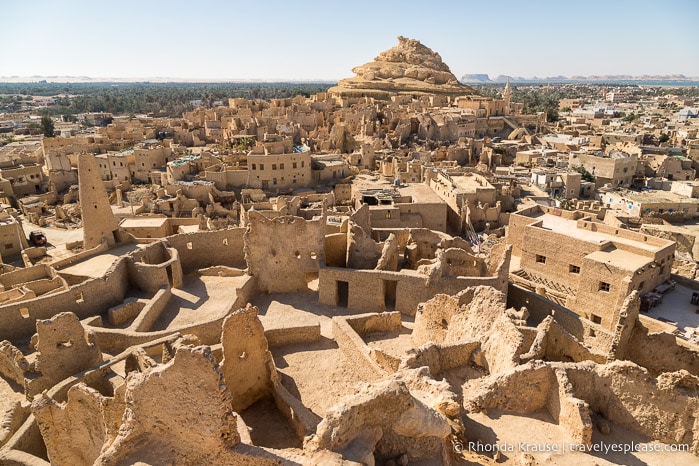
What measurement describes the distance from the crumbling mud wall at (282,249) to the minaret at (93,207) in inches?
296

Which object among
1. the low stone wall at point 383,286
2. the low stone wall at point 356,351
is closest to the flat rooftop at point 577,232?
the low stone wall at point 383,286

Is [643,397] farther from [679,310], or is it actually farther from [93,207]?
[93,207]

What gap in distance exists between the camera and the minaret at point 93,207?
1930 centimetres

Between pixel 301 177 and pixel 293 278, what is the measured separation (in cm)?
2376

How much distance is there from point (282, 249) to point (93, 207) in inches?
356

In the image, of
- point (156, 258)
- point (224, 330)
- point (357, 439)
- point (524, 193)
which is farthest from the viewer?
point (524, 193)

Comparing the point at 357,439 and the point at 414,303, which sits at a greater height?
the point at 357,439

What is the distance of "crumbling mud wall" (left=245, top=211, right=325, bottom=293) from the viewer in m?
17.6

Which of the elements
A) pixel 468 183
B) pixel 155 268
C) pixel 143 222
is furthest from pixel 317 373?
pixel 468 183

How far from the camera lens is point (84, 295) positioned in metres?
15.9

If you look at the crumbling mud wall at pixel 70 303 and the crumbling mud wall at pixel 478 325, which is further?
the crumbling mud wall at pixel 70 303

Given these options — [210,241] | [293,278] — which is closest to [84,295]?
[210,241]

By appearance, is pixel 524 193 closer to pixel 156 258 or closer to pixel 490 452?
pixel 156 258

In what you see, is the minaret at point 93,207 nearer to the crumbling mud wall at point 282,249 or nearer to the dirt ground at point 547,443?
the crumbling mud wall at point 282,249
